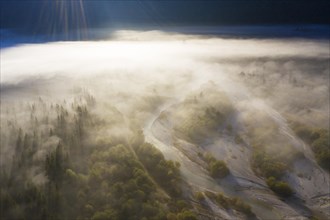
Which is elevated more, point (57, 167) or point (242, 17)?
point (242, 17)

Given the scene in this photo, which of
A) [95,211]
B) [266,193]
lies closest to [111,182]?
[95,211]

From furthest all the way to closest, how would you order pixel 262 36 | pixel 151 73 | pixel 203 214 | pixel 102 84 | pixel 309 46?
pixel 262 36, pixel 309 46, pixel 151 73, pixel 102 84, pixel 203 214

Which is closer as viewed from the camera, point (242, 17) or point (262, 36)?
point (262, 36)

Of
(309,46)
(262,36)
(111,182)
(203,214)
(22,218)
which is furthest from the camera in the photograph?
(262,36)

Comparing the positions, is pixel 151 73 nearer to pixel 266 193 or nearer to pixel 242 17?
pixel 266 193

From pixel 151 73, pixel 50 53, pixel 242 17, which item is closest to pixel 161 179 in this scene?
pixel 151 73

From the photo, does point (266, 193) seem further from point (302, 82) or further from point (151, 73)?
point (151, 73)
